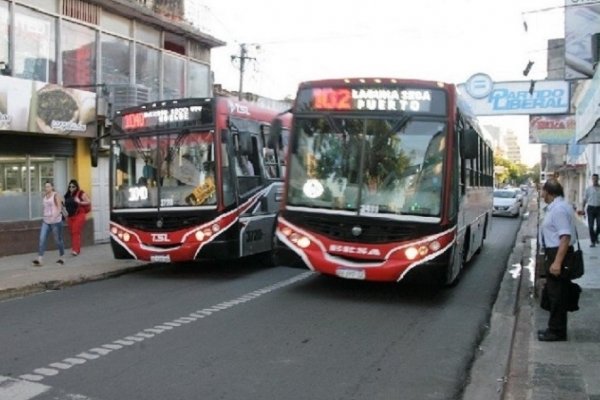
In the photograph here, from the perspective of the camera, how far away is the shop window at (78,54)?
15.6 m

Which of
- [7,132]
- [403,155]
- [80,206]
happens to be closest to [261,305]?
[403,155]

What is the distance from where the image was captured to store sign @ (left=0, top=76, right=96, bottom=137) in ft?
43.5

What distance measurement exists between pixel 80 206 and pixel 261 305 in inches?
270

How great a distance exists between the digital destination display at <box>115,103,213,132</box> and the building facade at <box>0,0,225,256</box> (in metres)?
3.57

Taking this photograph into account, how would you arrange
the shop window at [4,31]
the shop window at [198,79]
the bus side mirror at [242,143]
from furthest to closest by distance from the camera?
the shop window at [198,79] → the shop window at [4,31] → the bus side mirror at [242,143]

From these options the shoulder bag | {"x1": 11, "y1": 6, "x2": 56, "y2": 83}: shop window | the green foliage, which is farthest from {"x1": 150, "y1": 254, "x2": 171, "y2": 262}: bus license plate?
the green foliage

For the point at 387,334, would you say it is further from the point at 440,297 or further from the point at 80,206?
the point at 80,206

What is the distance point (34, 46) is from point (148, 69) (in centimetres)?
433

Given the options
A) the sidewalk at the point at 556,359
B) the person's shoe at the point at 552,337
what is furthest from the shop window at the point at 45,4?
the person's shoe at the point at 552,337

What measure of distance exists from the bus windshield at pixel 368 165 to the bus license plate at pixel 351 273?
0.81 metres

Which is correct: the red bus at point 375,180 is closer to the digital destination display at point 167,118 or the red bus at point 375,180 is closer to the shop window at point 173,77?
the digital destination display at point 167,118

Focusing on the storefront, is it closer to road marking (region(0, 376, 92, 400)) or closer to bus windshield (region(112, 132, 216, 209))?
bus windshield (region(112, 132, 216, 209))

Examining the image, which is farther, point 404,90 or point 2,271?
point 2,271

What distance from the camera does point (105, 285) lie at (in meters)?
10.7
